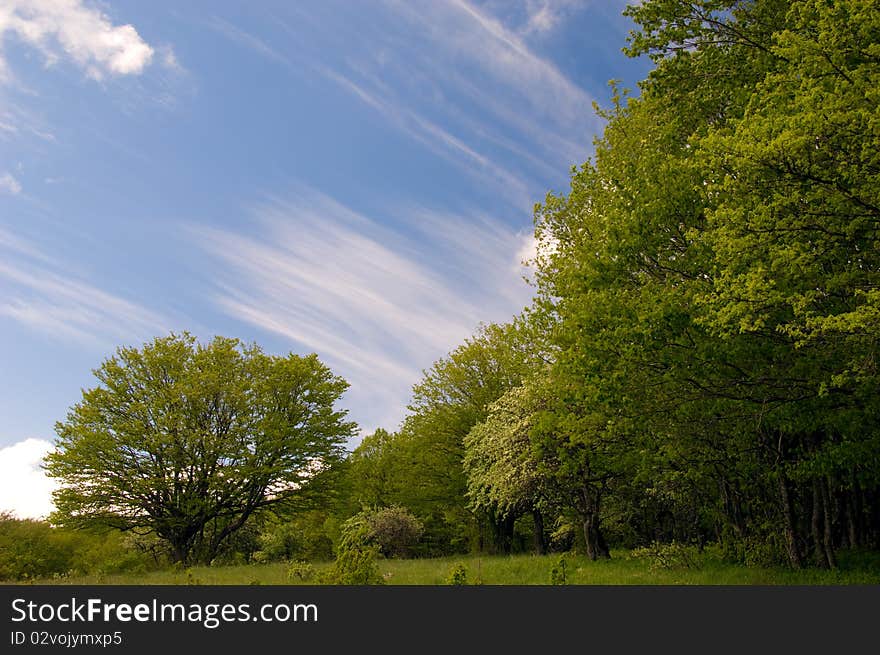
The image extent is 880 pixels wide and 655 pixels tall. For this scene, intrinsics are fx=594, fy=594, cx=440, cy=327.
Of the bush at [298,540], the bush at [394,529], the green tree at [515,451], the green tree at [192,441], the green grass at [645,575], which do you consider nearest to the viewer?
the green grass at [645,575]

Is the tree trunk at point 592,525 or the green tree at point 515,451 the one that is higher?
the green tree at point 515,451

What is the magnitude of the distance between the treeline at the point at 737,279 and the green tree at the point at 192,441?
22.1 m

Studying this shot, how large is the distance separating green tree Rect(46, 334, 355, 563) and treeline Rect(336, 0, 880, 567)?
72.5 ft

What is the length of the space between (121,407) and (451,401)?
929 inches

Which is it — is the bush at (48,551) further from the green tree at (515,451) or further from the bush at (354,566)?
the bush at (354,566)

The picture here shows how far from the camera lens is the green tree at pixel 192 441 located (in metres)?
38.7

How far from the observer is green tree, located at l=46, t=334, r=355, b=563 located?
38.7m

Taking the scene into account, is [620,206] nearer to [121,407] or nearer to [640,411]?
[640,411]

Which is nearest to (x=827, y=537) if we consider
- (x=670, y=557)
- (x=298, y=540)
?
(x=670, y=557)

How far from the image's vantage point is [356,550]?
13695mm

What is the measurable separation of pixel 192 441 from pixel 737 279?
121 ft

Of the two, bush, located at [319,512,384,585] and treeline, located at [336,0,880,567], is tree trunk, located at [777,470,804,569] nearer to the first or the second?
treeline, located at [336,0,880,567]

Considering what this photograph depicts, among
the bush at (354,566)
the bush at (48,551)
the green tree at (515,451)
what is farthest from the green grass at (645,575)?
the bush at (48,551)
